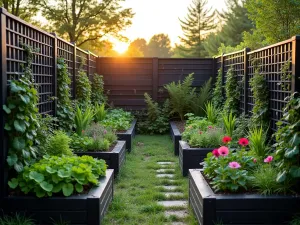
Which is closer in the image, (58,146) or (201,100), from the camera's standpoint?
(58,146)

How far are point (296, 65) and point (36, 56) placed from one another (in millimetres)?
2702

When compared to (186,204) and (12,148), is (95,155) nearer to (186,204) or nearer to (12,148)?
(186,204)

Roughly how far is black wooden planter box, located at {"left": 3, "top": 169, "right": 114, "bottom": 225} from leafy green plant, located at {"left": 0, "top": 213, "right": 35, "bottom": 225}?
0.04 metres

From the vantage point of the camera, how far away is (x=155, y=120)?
1028 centimetres

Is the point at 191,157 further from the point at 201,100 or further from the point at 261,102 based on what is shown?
the point at 201,100

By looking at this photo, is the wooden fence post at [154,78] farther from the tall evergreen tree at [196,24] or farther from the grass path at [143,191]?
the tall evergreen tree at [196,24]

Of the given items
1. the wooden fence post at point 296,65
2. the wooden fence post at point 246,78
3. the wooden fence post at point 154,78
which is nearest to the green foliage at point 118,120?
the wooden fence post at point 154,78

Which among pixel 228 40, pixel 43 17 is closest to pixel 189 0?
pixel 228 40

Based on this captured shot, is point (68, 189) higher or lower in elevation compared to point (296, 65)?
lower

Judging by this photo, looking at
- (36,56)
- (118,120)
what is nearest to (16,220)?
(36,56)

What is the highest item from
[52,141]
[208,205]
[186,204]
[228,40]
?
[228,40]

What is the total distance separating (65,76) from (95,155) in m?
1.20

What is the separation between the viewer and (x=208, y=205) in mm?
3338

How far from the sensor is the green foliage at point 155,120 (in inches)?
400
